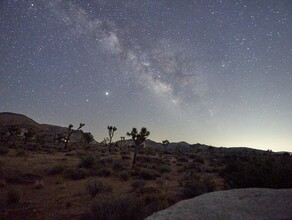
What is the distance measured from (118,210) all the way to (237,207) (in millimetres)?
4426

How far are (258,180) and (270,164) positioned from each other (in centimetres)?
157

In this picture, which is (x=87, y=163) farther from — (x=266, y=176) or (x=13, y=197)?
(x=266, y=176)

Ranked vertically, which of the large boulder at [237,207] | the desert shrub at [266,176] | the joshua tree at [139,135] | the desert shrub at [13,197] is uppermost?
the joshua tree at [139,135]

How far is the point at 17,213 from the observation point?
1007cm

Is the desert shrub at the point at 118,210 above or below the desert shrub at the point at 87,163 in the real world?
below

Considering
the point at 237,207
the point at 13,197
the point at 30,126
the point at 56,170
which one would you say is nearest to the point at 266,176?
the point at 237,207

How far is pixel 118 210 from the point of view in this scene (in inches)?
345

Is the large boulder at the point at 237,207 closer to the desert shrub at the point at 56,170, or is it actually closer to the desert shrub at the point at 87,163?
the desert shrub at the point at 56,170

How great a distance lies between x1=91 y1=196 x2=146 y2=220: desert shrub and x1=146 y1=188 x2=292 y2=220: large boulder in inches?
114

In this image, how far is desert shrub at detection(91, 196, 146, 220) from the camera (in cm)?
862

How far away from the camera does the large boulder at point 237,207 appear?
17.4 ft

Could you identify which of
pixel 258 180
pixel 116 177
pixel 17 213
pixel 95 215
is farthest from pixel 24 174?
pixel 258 180

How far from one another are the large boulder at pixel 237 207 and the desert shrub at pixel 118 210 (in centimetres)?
290

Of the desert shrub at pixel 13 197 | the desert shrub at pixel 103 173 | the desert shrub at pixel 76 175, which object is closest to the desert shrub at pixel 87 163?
the desert shrub at pixel 103 173
